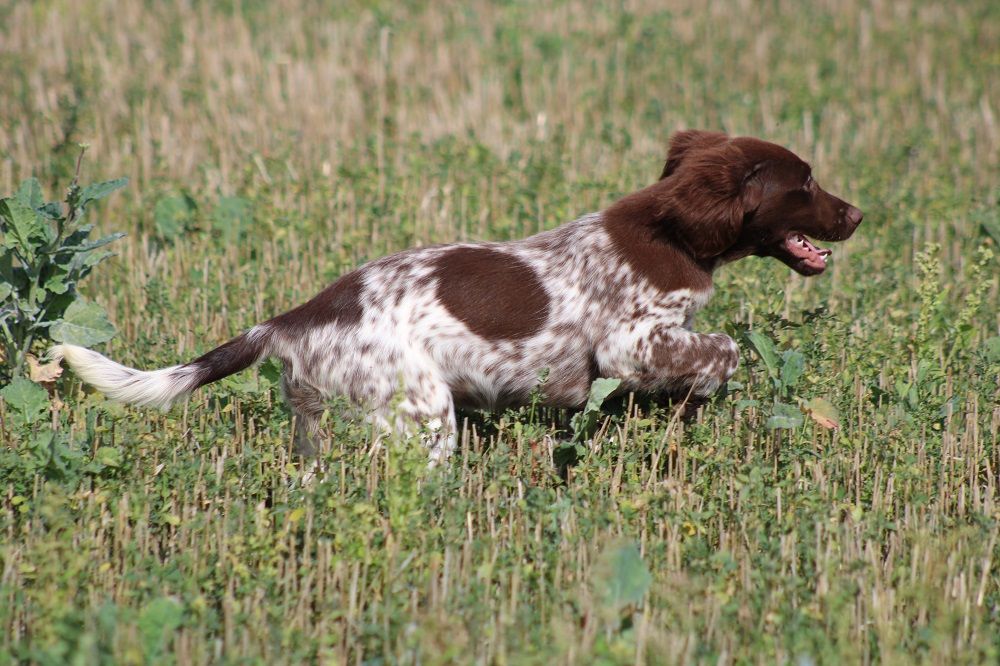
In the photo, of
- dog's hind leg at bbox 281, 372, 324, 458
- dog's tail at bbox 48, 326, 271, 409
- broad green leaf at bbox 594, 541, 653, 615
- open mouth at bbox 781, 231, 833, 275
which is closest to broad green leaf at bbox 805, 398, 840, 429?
open mouth at bbox 781, 231, 833, 275

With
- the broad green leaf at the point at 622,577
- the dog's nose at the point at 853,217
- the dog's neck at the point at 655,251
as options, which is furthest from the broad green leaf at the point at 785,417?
the broad green leaf at the point at 622,577

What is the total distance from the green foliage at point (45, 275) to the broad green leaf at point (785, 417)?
8.99 feet

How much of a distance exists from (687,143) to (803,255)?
2.20ft

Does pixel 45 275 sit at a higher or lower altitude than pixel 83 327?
higher

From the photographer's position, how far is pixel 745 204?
4.62 m

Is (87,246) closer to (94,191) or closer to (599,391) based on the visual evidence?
(94,191)

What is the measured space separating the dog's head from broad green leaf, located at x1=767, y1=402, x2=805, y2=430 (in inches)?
25.5

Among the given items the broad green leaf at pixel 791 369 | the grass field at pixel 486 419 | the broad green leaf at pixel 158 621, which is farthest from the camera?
the broad green leaf at pixel 791 369

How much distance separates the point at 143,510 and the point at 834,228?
2.96 metres

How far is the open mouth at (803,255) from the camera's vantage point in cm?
486

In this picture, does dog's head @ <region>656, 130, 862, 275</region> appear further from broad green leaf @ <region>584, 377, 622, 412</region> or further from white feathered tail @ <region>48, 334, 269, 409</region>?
white feathered tail @ <region>48, 334, 269, 409</region>

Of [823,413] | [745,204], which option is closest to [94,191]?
[745,204]

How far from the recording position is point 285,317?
4.60m

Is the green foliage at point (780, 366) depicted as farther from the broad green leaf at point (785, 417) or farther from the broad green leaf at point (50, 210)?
the broad green leaf at point (50, 210)
